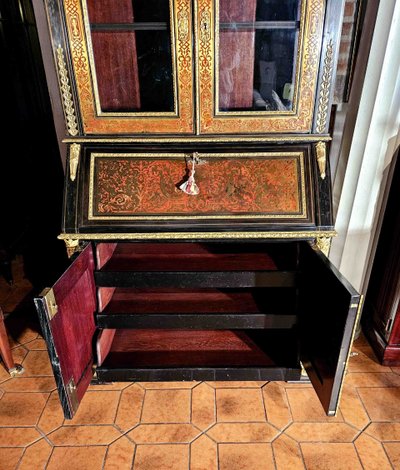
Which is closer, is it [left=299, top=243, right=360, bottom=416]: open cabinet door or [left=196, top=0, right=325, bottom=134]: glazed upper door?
[left=299, top=243, right=360, bottom=416]: open cabinet door

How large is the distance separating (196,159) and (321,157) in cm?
54

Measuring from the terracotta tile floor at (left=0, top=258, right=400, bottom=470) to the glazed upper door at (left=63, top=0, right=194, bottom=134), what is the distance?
1264 mm

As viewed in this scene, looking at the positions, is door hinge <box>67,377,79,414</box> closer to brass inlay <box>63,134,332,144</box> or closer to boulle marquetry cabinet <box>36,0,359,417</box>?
boulle marquetry cabinet <box>36,0,359,417</box>

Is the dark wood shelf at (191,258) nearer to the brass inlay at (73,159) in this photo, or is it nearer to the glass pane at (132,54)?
the brass inlay at (73,159)

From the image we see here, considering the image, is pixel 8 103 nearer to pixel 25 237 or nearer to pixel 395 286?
pixel 25 237

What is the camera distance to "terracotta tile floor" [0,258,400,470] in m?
1.39

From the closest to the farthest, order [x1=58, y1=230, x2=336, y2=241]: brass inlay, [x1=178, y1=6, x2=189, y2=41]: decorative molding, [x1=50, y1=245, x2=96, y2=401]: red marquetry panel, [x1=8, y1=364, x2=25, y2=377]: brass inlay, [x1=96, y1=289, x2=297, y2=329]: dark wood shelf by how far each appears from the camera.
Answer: [x1=50, y1=245, x2=96, y2=401]: red marquetry panel, [x1=178, y1=6, x2=189, y2=41]: decorative molding, [x1=58, y1=230, x2=336, y2=241]: brass inlay, [x1=96, y1=289, x2=297, y2=329]: dark wood shelf, [x1=8, y1=364, x2=25, y2=377]: brass inlay

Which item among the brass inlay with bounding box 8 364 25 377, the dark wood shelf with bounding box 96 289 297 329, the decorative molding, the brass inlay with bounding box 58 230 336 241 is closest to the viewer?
the decorative molding

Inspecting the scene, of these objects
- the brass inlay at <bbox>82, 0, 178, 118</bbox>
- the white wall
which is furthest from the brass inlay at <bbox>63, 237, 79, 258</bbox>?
the white wall

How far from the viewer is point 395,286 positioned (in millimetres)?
1731

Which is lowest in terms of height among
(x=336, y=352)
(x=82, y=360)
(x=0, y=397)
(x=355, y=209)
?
(x=0, y=397)

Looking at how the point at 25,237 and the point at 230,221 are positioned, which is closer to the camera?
the point at 230,221

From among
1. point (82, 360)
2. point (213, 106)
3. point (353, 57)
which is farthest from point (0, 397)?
point (353, 57)

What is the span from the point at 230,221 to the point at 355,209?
0.75 m
